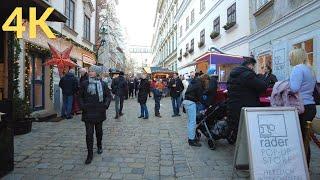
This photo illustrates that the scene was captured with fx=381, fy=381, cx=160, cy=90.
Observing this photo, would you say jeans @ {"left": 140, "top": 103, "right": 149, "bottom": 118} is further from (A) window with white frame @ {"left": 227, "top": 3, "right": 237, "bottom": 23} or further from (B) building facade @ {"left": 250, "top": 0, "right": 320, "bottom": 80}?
(A) window with white frame @ {"left": 227, "top": 3, "right": 237, "bottom": 23}

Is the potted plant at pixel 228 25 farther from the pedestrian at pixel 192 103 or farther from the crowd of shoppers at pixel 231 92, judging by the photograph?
the pedestrian at pixel 192 103

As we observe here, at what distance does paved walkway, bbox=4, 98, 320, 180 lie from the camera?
5750 mm

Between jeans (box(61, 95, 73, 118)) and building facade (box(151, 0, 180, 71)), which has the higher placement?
building facade (box(151, 0, 180, 71))

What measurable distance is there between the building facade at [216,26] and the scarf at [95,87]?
10037mm

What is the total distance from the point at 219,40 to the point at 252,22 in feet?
18.4

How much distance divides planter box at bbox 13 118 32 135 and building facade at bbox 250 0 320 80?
639cm

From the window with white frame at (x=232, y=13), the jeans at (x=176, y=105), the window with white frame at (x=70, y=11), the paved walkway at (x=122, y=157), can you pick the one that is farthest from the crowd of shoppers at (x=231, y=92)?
the window with white frame at (x=70, y=11)

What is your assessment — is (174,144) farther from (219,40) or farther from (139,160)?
(219,40)

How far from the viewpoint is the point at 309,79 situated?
17.9 feet

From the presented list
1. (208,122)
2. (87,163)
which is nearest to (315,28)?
(208,122)

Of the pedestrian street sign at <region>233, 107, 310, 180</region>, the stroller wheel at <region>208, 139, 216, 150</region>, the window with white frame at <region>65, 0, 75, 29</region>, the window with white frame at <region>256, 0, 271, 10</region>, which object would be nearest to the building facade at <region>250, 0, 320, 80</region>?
the window with white frame at <region>256, 0, 271, 10</region>

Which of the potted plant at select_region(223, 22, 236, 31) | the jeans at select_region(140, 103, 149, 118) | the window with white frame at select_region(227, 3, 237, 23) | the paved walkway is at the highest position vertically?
the window with white frame at select_region(227, 3, 237, 23)

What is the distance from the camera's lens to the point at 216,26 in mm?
21281

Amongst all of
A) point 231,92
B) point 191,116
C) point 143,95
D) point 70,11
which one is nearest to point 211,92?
point 191,116
